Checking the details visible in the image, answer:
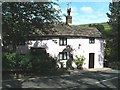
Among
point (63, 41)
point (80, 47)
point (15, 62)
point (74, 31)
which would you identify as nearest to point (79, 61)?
point (80, 47)

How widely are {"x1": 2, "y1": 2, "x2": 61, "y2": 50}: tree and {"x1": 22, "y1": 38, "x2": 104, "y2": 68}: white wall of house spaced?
1037 centimetres

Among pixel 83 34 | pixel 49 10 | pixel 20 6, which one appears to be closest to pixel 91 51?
pixel 83 34

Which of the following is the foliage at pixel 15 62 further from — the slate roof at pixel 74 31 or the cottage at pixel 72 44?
the slate roof at pixel 74 31

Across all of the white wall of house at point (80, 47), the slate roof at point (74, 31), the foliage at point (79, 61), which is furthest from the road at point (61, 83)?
the slate roof at point (74, 31)

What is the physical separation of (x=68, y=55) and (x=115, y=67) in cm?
682

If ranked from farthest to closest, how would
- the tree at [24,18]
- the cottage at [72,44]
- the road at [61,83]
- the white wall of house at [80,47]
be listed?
the white wall of house at [80,47] < the cottage at [72,44] < the tree at [24,18] < the road at [61,83]

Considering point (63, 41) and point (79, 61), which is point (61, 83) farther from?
point (63, 41)

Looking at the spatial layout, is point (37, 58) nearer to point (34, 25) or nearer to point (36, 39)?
point (34, 25)

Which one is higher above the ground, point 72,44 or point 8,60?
point 72,44

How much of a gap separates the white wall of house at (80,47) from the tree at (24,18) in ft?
34.0

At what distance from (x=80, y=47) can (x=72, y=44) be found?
1428 millimetres

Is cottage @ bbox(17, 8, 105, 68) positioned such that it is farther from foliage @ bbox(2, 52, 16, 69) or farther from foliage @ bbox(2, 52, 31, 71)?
foliage @ bbox(2, 52, 16, 69)

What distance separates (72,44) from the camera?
4219 cm

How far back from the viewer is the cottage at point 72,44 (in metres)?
40.3
